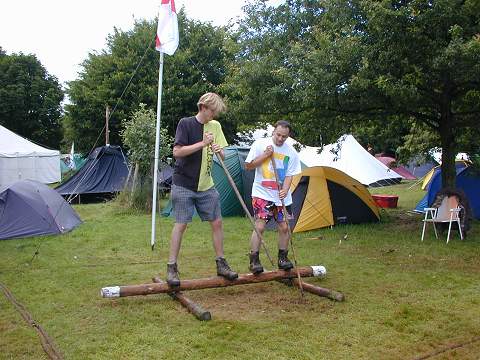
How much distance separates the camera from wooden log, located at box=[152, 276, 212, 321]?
434 centimetres

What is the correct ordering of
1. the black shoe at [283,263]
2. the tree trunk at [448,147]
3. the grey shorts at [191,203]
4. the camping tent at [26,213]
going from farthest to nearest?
1. the tree trunk at [448,147]
2. the camping tent at [26,213]
3. the black shoe at [283,263]
4. the grey shorts at [191,203]

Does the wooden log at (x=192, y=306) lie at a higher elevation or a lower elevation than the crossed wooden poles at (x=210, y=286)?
lower

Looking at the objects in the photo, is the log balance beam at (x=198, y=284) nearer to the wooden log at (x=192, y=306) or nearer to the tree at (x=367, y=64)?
the wooden log at (x=192, y=306)

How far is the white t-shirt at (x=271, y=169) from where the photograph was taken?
211 inches

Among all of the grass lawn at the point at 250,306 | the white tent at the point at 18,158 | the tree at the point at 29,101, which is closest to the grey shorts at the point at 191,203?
the grass lawn at the point at 250,306

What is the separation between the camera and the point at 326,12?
875 centimetres

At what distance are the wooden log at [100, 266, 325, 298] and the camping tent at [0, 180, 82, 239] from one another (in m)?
4.89

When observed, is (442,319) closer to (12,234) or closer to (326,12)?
(326,12)

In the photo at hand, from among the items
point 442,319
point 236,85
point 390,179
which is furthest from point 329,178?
point 390,179

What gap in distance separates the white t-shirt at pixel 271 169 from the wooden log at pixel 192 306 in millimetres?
1345

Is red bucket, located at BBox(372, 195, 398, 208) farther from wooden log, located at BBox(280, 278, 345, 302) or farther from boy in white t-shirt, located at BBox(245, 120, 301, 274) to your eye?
wooden log, located at BBox(280, 278, 345, 302)

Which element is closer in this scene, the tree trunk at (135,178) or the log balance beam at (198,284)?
the log balance beam at (198,284)

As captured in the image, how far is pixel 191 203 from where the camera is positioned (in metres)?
4.93

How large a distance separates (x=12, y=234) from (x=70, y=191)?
7.11 m
